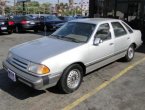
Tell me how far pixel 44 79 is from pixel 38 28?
1525 centimetres

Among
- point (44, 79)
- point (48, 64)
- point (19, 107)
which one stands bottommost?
point (19, 107)

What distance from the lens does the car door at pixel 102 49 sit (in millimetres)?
5652

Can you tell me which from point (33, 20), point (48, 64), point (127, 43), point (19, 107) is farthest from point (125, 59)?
point (33, 20)

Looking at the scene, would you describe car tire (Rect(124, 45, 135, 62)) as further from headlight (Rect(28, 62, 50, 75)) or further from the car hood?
headlight (Rect(28, 62, 50, 75))

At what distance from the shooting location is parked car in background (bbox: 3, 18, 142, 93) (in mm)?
4617

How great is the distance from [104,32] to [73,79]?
71.2 inches

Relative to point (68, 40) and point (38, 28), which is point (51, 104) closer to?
point (68, 40)

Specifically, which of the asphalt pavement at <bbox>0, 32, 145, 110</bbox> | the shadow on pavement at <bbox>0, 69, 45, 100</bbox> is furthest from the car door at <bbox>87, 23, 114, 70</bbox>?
the shadow on pavement at <bbox>0, 69, 45, 100</bbox>

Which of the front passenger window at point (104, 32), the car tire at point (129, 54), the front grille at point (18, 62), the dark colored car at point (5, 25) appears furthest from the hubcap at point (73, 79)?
the dark colored car at point (5, 25)

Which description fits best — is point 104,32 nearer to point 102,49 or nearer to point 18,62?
point 102,49

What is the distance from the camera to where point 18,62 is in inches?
196

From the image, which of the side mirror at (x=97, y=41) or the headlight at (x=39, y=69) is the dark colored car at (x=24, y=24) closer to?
the side mirror at (x=97, y=41)

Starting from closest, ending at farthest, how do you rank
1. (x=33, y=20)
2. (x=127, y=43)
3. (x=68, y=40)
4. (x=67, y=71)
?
(x=67, y=71)
(x=68, y=40)
(x=127, y=43)
(x=33, y=20)

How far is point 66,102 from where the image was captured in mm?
4730
